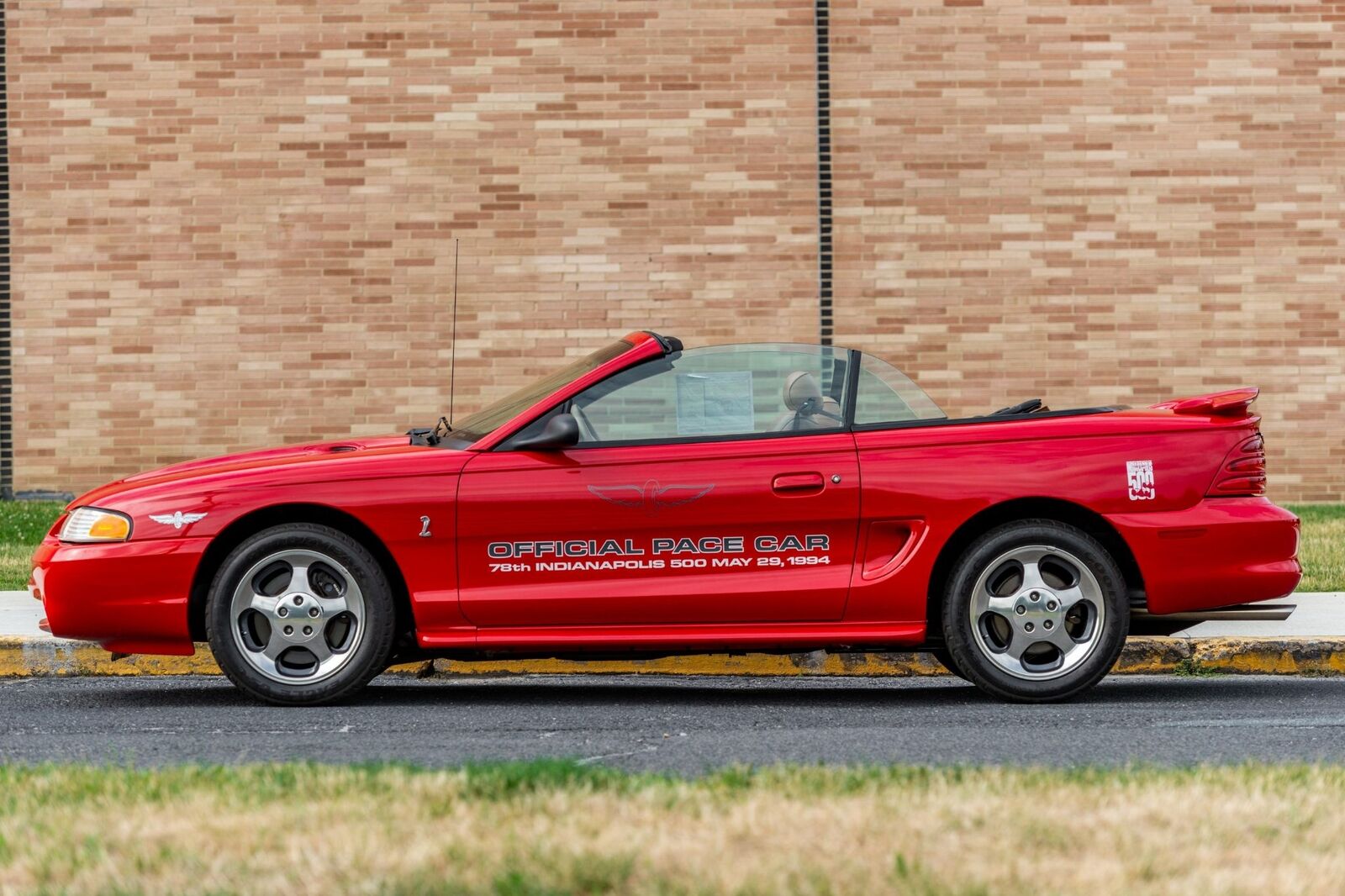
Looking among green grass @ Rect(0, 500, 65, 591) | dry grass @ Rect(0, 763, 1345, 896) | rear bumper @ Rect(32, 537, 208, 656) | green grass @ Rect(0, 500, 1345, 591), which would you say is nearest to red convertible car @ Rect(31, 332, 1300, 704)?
rear bumper @ Rect(32, 537, 208, 656)

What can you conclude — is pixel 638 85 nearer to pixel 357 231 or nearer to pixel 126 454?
pixel 357 231

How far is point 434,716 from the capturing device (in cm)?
646

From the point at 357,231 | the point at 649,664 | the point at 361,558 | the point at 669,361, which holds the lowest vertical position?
the point at 649,664

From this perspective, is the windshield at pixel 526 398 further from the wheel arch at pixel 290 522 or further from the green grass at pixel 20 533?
the green grass at pixel 20 533

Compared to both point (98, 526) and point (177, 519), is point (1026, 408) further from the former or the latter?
point (98, 526)

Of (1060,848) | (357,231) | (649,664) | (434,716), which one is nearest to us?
(1060,848)

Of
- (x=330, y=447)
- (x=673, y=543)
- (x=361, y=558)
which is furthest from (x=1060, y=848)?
(x=330, y=447)

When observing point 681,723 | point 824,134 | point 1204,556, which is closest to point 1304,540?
point 824,134

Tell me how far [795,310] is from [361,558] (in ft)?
28.7

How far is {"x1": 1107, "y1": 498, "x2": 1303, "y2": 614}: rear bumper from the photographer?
6676 millimetres

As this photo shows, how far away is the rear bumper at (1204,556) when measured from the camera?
263 inches

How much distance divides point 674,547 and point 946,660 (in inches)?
54.3

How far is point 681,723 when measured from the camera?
6.30 metres

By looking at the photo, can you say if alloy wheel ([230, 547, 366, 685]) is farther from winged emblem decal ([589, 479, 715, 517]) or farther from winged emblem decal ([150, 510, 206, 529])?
winged emblem decal ([589, 479, 715, 517])
